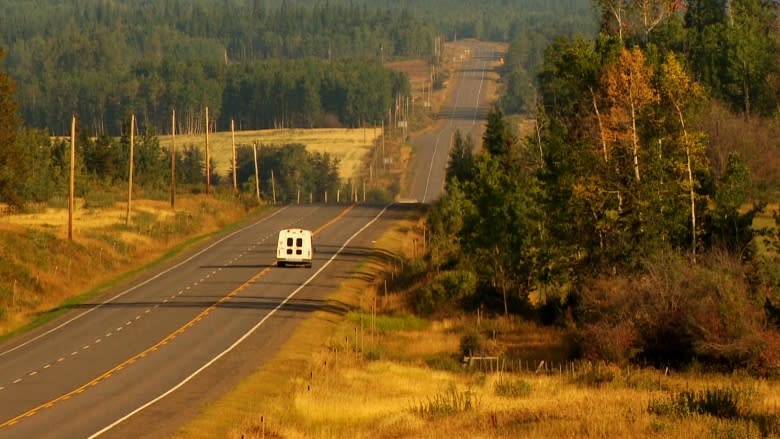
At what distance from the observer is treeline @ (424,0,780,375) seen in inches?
1790

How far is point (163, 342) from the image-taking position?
53.5m

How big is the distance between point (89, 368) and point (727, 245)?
74.6 feet

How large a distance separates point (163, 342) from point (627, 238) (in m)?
17.6

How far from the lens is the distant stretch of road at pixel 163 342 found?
3759cm

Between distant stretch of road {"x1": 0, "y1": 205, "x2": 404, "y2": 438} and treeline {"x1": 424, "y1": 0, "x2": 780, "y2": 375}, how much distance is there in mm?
8227

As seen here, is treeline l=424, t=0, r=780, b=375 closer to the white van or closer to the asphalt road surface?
the asphalt road surface

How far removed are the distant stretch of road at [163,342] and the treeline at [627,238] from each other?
8.23m

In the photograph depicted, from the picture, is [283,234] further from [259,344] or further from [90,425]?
[90,425]

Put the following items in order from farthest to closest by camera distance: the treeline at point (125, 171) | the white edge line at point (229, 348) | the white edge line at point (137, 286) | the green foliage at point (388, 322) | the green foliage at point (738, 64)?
the treeline at point (125, 171)
the green foliage at point (738, 64)
the green foliage at point (388, 322)
the white edge line at point (137, 286)
the white edge line at point (229, 348)

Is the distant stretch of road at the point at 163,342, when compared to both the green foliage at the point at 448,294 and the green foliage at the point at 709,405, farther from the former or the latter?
the green foliage at the point at 709,405

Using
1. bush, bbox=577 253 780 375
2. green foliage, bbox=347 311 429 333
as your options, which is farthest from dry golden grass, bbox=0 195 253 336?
bush, bbox=577 253 780 375

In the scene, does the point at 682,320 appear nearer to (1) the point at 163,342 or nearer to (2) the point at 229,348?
(2) the point at 229,348

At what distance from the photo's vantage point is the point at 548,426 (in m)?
31.7

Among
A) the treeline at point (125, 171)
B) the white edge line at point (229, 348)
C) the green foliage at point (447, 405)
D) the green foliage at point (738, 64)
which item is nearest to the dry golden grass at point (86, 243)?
the treeline at point (125, 171)
